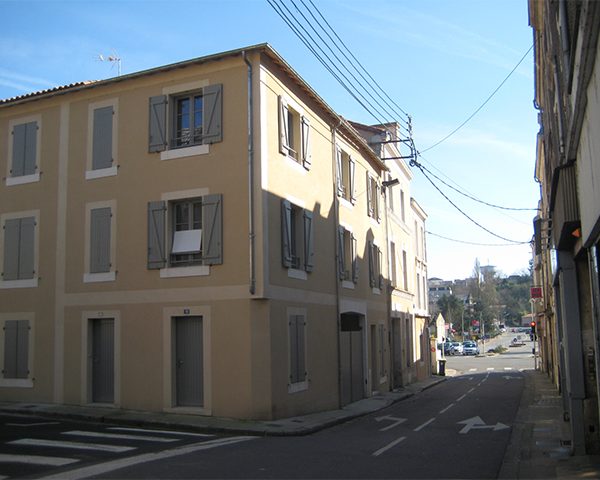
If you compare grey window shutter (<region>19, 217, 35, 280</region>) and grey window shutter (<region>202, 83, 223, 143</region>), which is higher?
grey window shutter (<region>202, 83, 223, 143</region>)

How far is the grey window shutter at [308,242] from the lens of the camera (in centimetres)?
1759

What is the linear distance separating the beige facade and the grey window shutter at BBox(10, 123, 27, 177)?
0.12 ft

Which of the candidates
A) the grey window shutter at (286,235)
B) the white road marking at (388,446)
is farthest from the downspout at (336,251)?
the white road marking at (388,446)

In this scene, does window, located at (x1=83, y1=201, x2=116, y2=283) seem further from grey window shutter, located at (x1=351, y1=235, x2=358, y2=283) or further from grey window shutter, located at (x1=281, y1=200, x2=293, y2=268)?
grey window shutter, located at (x1=351, y1=235, x2=358, y2=283)

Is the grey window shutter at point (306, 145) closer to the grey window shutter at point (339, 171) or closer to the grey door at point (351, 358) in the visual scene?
the grey window shutter at point (339, 171)

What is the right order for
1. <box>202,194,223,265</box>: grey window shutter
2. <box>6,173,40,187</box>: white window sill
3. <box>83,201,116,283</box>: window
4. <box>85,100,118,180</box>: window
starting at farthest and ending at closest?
<box>6,173,40,187</box>: white window sill, <box>85,100,118,180</box>: window, <box>83,201,116,283</box>: window, <box>202,194,223,265</box>: grey window shutter

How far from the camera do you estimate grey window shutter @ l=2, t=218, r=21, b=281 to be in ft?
58.3

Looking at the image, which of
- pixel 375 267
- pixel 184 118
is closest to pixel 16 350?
pixel 184 118

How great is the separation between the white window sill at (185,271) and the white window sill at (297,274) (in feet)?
7.42

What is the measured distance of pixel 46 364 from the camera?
16891 mm

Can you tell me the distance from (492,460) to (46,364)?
11.7 metres

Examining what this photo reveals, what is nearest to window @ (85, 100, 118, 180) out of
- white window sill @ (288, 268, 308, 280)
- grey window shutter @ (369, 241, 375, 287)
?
white window sill @ (288, 268, 308, 280)

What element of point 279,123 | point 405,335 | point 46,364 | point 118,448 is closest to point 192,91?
point 279,123

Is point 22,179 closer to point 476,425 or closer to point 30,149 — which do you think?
point 30,149
